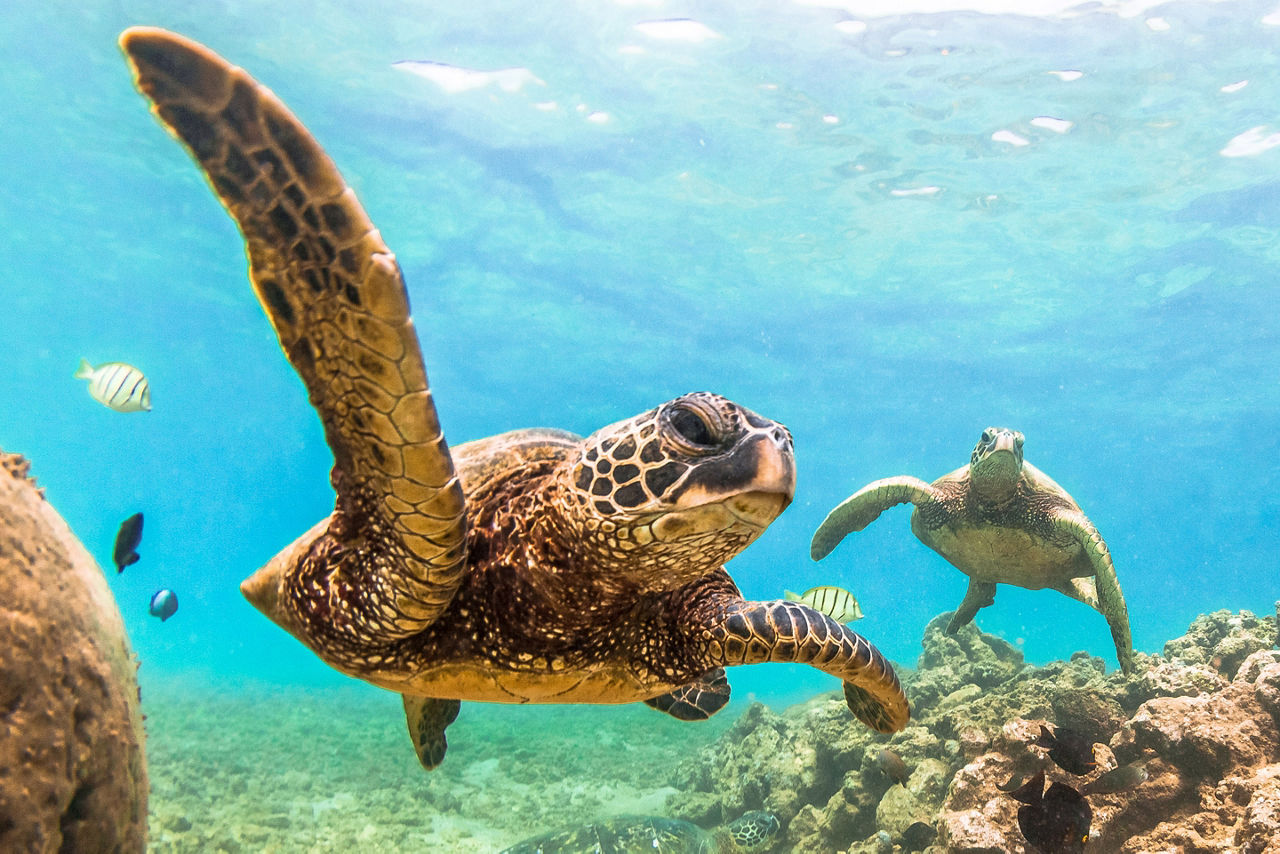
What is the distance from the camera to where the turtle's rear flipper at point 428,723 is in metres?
4.31

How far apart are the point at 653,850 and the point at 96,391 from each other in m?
7.27

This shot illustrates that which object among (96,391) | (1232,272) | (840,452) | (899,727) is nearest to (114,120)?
(96,391)

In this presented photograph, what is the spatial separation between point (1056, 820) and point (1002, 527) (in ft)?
16.1

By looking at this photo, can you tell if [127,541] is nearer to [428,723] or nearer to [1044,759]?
[428,723]

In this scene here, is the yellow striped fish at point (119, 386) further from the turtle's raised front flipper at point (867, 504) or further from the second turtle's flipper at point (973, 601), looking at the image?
the second turtle's flipper at point (973, 601)

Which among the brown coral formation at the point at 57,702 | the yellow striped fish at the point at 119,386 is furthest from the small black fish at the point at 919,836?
the yellow striped fish at the point at 119,386

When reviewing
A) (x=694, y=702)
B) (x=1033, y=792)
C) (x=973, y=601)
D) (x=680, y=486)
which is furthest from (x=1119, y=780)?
(x=973, y=601)

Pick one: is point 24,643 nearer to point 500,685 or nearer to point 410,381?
point 410,381

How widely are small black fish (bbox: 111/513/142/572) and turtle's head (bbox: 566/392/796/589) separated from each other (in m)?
5.12

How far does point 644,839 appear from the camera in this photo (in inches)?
231

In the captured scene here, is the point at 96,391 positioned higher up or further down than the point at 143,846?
further down

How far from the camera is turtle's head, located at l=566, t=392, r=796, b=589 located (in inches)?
79.0

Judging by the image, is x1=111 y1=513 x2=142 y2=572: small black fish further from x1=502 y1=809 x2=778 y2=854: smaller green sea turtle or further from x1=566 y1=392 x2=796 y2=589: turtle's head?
x1=566 y1=392 x2=796 y2=589: turtle's head

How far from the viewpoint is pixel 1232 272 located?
20609mm
